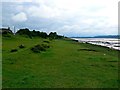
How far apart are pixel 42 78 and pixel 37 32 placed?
6474cm

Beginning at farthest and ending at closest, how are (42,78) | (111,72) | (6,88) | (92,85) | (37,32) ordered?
(37,32)
(111,72)
(42,78)
(92,85)
(6,88)

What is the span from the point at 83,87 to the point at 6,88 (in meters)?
3.46

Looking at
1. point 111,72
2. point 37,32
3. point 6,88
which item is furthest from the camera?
point 37,32

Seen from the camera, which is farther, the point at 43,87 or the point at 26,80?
the point at 26,80

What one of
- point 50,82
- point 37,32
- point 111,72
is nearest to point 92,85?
point 50,82

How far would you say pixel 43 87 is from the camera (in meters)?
12.0

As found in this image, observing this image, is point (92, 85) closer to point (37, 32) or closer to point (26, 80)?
point (26, 80)

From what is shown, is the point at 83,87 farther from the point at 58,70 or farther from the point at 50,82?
the point at 58,70

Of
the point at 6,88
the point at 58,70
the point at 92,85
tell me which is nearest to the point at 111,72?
the point at 58,70

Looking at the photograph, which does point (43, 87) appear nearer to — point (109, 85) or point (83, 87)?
point (83, 87)

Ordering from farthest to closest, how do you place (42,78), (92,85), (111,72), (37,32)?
(37,32) < (111,72) < (42,78) < (92,85)

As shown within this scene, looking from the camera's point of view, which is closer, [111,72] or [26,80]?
[26,80]

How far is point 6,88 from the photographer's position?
11.7 m

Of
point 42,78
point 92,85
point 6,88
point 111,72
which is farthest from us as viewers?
point 111,72
